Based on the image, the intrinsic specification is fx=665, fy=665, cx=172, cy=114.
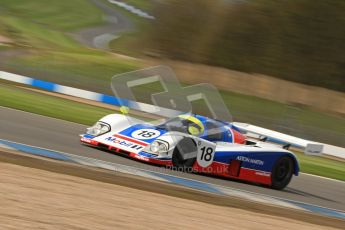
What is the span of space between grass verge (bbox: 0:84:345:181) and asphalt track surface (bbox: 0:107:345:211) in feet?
3.94

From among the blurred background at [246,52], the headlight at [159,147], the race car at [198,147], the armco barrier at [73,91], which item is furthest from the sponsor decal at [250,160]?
the blurred background at [246,52]

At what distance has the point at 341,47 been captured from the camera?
29000 mm

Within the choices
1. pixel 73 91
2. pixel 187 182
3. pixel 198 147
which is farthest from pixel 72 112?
pixel 187 182

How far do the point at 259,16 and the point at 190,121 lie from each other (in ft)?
69.8

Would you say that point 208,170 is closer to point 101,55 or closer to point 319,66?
point 319,66

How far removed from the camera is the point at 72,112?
15648mm

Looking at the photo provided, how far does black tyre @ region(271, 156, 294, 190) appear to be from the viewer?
33.7 ft

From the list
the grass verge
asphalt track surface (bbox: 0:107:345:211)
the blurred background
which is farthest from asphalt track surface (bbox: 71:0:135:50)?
asphalt track surface (bbox: 0:107:345:211)

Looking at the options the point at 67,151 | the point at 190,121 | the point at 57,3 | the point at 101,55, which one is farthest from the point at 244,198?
the point at 57,3

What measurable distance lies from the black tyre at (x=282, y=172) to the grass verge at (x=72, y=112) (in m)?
2.90

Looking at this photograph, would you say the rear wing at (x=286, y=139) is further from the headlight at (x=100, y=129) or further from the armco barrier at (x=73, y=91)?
the armco barrier at (x=73, y=91)

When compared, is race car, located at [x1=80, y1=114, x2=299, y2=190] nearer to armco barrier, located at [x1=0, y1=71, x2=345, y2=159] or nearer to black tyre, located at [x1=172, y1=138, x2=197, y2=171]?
black tyre, located at [x1=172, y1=138, x2=197, y2=171]

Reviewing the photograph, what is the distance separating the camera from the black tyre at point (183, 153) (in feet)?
30.8

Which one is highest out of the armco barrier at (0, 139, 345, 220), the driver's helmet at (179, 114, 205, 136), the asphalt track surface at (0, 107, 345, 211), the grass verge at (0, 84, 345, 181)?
the driver's helmet at (179, 114, 205, 136)
